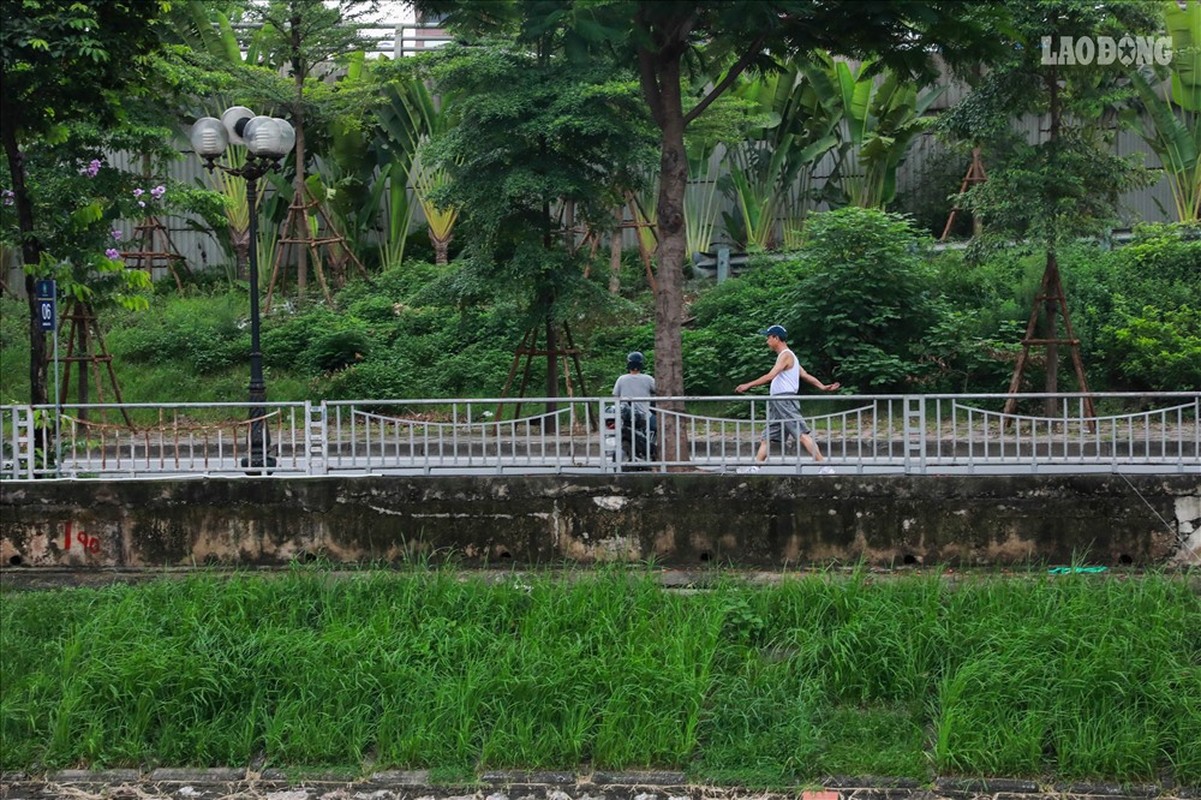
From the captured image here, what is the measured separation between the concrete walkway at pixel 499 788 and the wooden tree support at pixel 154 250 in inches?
608

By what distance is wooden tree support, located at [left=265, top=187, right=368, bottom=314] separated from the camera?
2373cm

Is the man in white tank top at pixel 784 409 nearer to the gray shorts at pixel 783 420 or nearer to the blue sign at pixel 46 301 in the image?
the gray shorts at pixel 783 420

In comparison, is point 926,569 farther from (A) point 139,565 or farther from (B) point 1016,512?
(A) point 139,565

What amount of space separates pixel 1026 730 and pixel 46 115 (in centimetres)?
1114

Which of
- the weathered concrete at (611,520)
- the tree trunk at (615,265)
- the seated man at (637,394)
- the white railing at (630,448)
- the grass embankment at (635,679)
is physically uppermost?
the tree trunk at (615,265)

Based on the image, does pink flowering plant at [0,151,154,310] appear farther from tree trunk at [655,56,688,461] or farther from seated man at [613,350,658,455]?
tree trunk at [655,56,688,461]

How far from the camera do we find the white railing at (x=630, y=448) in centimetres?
1136

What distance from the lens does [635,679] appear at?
920 cm

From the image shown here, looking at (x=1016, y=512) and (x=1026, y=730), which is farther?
(x=1016, y=512)

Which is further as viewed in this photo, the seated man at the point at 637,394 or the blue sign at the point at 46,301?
the blue sign at the point at 46,301

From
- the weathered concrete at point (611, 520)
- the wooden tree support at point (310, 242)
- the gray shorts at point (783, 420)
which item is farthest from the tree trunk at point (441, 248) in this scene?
the gray shorts at point (783, 420)

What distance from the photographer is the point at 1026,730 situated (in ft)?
28.5

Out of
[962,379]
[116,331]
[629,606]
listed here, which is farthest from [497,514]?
[116,331]

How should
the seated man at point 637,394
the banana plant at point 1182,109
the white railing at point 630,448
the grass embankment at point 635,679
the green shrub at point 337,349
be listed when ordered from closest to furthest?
1. the grass embankment at point 635,679
2. the white railing at point 630,448
3. the seated man at point 637,394
4. the green shrub at point 337,349
5. the banana plant at point 1182,109
